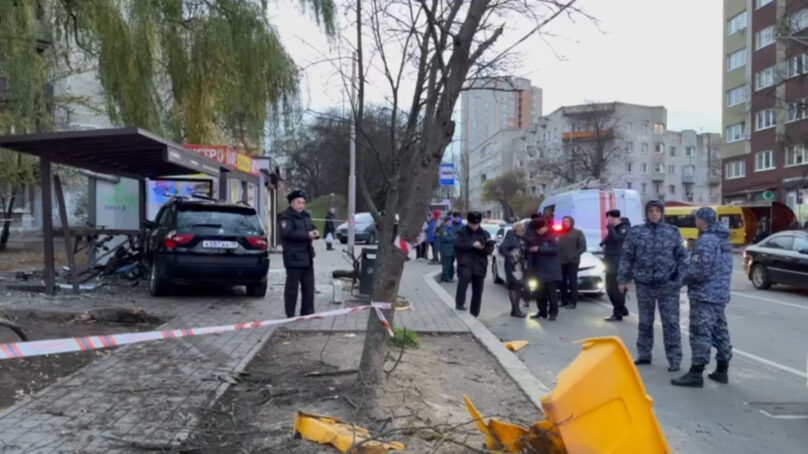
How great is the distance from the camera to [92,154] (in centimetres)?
1134

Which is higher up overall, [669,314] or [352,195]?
[352,195]

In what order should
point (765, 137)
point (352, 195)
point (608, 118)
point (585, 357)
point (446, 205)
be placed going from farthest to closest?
1. point (608, 118)
2. point (765, 137)
3. point (446, 205)
4. point (352, 195)
5. point (585, 357)

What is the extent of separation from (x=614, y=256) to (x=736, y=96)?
47.4m

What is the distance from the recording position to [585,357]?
391 centimetres

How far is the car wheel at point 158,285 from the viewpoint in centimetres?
1116

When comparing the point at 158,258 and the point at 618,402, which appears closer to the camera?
the point at 618,402

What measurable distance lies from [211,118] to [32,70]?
3.48 metres

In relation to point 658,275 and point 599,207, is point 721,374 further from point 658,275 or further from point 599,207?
point 599,207

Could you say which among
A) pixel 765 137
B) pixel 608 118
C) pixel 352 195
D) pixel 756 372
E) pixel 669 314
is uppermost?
pixel 608 118

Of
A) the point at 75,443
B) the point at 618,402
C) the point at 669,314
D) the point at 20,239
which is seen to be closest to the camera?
the point at 618,402

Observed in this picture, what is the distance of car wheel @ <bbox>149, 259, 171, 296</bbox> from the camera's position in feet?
36.6

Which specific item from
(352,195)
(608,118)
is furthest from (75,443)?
(608,118)

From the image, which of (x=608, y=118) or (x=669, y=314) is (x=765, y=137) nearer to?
(x=608, y=118)

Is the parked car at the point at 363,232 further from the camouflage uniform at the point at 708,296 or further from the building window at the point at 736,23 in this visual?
the building window at the point at 736,23
